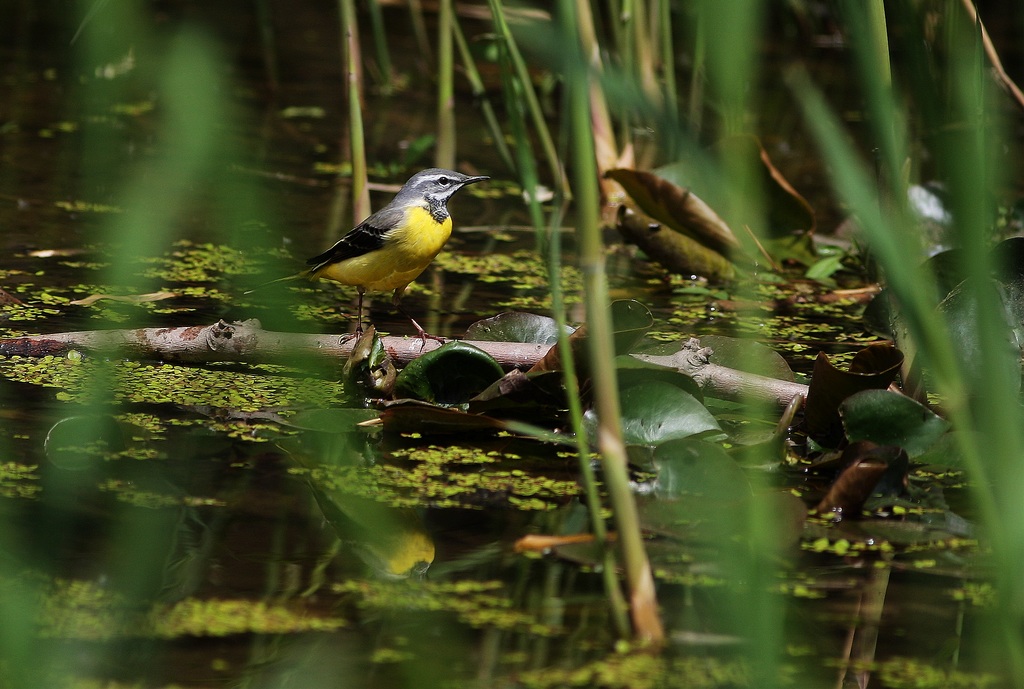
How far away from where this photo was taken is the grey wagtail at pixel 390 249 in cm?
399

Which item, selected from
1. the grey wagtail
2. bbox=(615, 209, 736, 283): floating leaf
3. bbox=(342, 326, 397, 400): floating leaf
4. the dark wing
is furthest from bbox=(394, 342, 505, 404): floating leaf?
bbox=(615, 209, 736, 283): floating leaf

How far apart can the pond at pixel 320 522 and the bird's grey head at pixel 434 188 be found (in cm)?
41

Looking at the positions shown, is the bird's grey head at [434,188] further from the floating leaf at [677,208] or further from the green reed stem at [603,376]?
the green reed stem at [603,376]

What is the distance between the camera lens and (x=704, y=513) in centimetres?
274

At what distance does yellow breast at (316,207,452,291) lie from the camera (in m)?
3.99

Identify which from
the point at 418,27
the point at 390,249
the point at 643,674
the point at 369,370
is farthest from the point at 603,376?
the point at 418,27

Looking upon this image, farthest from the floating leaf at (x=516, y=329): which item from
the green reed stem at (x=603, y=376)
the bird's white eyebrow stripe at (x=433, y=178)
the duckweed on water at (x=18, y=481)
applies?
the green reed stem at (x=603, y=376)

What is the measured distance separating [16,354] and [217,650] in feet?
5.71

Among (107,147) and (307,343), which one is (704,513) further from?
(107,147)

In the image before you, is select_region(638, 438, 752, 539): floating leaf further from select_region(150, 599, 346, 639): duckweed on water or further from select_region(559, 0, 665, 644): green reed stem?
select_region(150, 599, 346, 639): duckweed on water

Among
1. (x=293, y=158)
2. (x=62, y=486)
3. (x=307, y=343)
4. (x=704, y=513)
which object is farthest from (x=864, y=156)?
(x=307, y=343)

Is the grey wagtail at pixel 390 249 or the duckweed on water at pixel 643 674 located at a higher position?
the grey wagtail at pixel 390 249

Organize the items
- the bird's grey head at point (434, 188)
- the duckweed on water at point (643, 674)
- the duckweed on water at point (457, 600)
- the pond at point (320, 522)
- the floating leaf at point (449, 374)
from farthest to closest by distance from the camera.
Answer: the bird's grey head at point (434, 188), the floating leaf at point (449, 374), the duckweed on water at point (457, 600), the duckweed on water at point (643, 674), the pond at point (320, 522)

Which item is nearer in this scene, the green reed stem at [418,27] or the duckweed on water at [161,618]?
the duckweed on water at [161,618]
